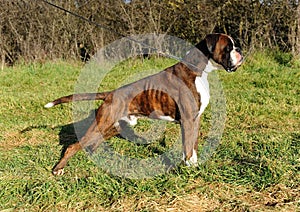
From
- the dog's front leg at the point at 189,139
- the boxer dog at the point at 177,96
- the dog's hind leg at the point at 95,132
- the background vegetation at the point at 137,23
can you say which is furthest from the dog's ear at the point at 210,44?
the background vegetation at the point at 137,23

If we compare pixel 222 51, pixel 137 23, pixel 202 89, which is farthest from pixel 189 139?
pixel 137 23

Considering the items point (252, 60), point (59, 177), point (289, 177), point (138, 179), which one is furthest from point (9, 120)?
point (252, 60)

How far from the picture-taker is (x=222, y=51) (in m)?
3.26

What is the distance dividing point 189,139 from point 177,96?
412 millimetres

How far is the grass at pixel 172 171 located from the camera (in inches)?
113

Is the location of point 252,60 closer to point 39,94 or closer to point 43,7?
point 39,94

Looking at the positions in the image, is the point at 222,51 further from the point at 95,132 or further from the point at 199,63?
the point at 95,132

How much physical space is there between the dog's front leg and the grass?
139 millimetres

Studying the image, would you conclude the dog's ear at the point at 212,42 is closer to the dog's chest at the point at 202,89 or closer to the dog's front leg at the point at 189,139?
the dog's chest at the point at 202,89

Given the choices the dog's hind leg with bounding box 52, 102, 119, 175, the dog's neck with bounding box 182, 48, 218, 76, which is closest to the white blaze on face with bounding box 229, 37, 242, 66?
the dog's neck with bounding box 182, 48, 218, 76

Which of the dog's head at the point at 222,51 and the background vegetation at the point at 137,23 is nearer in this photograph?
the dog's head at the point at 222,51

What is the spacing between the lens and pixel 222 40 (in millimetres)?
3262

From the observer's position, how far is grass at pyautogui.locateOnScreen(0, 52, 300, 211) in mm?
2866

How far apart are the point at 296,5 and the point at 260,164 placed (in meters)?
6.05
